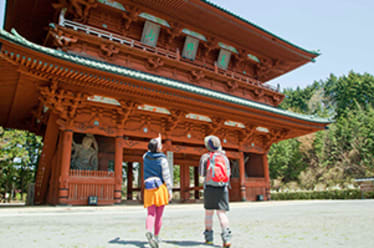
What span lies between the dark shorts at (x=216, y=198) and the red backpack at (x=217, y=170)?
0.30 ft

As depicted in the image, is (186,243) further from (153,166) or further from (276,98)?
(276,98)

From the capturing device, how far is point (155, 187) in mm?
3549

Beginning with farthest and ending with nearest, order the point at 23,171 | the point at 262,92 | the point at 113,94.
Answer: the point at 23,171 → the point at 262,92 → the point at 113,94

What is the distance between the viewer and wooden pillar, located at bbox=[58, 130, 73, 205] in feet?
29.8

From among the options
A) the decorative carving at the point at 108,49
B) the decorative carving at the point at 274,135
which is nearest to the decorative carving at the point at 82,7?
the decorative carving at the point at 108,49

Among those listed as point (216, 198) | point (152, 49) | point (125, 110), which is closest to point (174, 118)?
point (125, 110)

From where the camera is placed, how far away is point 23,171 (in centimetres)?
2516

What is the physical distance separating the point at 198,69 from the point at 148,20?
3429 millimetres

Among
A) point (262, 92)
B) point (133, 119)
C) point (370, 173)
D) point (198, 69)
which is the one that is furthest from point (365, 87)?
point (133, 119)

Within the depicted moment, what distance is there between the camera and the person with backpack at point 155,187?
11.3ft

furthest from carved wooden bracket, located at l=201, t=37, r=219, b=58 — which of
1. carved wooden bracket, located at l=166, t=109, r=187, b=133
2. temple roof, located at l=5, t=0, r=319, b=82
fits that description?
carved wooden bracket, located at l=166, t=109, r=187, b=133

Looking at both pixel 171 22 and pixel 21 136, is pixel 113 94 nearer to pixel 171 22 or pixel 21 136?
pixel 171 22

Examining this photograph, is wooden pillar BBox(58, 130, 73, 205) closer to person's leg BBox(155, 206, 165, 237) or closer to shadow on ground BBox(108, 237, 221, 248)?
shadow on ground BBox(108, 237, 221, 248)

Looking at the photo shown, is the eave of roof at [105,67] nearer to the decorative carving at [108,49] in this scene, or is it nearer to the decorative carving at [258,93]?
the decorative carving at [108,49]
